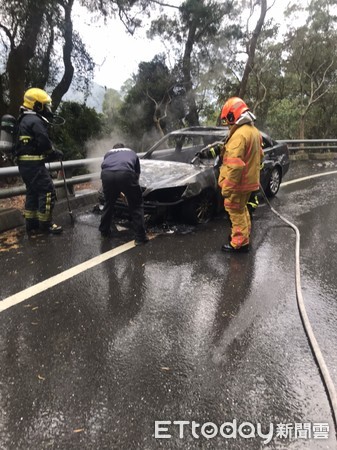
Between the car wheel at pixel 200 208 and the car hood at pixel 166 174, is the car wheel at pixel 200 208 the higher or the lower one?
the lower one

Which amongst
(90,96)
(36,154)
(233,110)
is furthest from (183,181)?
(90,96)

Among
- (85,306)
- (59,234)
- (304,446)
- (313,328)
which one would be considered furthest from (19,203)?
(304,446)

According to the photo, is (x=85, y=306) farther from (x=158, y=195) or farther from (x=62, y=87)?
(x=62, y=87)

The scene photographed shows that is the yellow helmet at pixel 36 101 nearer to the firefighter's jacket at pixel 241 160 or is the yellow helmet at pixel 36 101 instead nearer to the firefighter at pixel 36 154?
the firefighter at pixel 36 154

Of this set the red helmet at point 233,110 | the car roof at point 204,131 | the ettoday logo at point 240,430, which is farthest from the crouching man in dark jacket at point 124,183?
the ettoday logo at point 240,430

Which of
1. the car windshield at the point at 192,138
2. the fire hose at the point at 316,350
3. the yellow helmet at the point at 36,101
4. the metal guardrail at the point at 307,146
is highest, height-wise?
the yellow helmet at the point at 36,101

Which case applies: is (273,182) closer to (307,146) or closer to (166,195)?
(166,195)

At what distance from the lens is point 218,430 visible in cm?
203

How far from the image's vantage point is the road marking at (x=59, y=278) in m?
3.37

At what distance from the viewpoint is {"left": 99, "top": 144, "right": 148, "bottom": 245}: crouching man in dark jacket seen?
15.4 ft

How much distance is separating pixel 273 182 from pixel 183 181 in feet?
10.4

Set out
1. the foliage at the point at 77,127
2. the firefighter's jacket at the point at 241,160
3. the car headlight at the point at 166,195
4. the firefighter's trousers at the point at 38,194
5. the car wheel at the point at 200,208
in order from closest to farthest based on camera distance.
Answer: the firefighter's jacket at the point at 241,160 < the firefighter's trousers at the point at 38,194 < the car headlight at the point at 166,195 < the car wheel at the point at 200,208 < the foliage at the point at 77,127

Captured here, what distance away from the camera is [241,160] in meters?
4.26

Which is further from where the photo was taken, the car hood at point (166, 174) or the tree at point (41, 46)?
the tree at point (41, 46)
